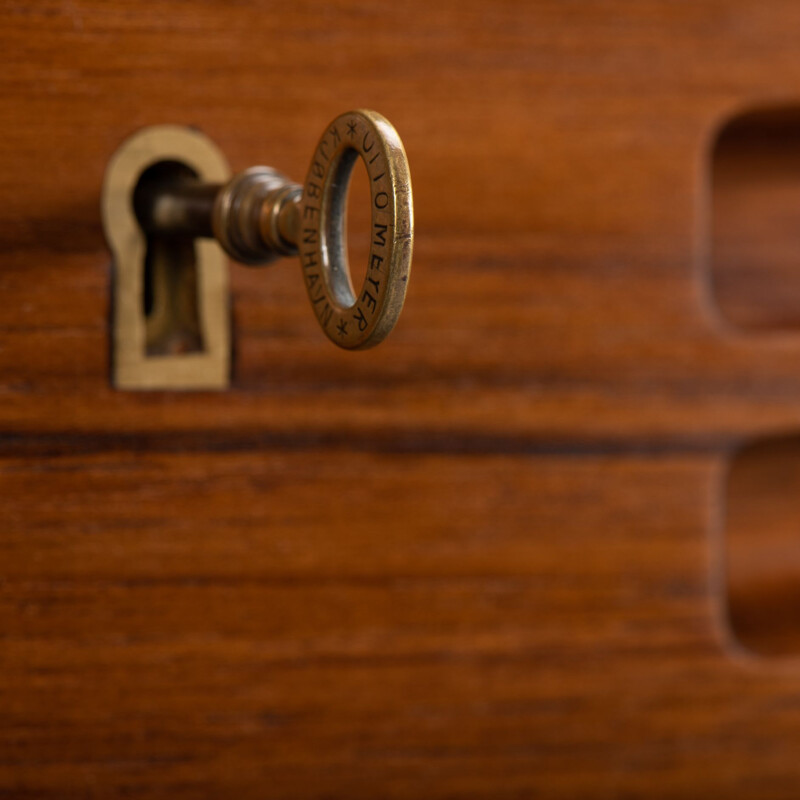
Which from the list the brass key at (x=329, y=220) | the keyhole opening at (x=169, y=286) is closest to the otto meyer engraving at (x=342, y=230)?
the brass key at (x=329, y=220)

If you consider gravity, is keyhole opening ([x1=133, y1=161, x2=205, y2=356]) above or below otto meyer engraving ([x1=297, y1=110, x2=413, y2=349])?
above

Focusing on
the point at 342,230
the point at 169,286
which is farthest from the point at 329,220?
the point at 169,286

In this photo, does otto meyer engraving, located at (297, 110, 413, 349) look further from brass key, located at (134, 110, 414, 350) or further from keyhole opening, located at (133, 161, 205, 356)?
keyhole opening, located at (133, 161, 205, 356)

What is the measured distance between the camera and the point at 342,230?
31 centimetres

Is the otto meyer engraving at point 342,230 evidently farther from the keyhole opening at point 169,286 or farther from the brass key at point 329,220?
the keyhole opening at point 169,286

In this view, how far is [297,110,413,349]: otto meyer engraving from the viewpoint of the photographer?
274 mm

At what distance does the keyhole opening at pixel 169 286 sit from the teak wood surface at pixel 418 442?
2cm

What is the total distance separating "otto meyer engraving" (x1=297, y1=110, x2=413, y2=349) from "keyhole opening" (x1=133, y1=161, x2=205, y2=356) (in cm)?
11

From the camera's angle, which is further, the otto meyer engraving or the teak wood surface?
the teak wood surface

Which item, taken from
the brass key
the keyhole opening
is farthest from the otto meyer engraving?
the keyhole opening

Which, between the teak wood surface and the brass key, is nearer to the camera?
the brass key

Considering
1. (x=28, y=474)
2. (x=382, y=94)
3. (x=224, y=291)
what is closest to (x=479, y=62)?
(x=382, y=94)

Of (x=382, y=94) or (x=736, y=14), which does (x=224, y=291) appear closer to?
(x=382, y=94)

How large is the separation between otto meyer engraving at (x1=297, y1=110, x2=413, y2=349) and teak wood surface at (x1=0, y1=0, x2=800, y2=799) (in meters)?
0.11
